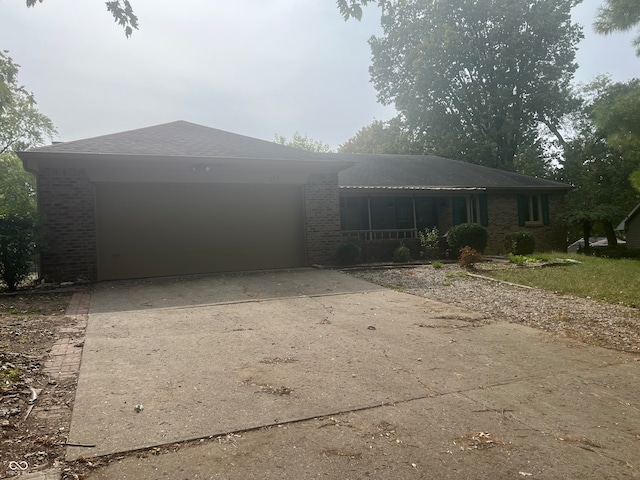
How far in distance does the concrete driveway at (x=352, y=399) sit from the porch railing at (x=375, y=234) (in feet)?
29.1

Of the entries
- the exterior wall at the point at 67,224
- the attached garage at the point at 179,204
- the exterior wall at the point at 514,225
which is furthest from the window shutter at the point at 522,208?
the exterior wall at the point at 67,224

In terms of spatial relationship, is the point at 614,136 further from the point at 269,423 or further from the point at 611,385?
the point at 269,423

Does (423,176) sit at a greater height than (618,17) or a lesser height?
lesser

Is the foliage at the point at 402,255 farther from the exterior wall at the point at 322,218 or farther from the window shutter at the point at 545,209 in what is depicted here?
the window shutter at the point at 545,209

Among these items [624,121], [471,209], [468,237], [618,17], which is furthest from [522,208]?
[618,17]

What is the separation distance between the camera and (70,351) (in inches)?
179

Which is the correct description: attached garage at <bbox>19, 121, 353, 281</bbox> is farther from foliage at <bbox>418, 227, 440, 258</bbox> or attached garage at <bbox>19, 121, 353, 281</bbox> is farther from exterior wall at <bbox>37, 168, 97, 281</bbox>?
Answer: foliage at <bbox>418, 227, 440, 258</bbox>

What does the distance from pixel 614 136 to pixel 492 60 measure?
67.5 feet

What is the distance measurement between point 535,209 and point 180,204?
651 inches

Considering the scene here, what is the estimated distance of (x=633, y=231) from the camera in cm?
2636

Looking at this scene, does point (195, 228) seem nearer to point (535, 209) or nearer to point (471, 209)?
point (471, 209)

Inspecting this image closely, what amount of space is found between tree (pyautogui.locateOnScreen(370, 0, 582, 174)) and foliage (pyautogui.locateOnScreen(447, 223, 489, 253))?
655 inches

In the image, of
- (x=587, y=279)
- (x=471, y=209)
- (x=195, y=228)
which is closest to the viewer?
(x=587, y=279)

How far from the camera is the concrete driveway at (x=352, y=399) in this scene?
2412 mm
